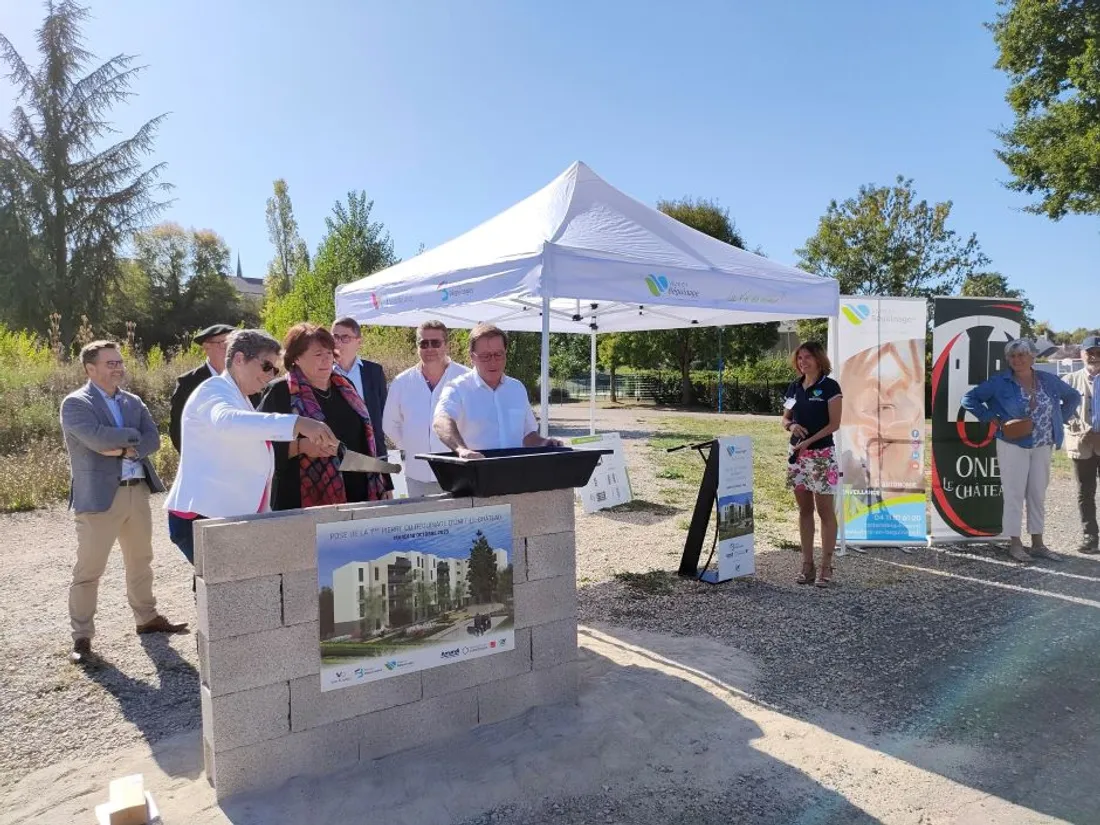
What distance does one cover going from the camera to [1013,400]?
247 inches

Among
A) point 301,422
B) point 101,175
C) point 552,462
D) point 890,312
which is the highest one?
point 101,175

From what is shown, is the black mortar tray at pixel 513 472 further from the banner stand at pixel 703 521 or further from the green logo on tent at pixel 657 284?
the banner stand at pixel 703 521

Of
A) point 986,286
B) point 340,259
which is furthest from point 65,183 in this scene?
point 986,286

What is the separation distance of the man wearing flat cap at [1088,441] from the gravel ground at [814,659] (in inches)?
13.8

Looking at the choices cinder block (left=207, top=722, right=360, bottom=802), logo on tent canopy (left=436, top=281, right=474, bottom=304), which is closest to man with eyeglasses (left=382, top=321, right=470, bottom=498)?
logo on tent canopy (left=436, top=281, right=474, bottom=304)

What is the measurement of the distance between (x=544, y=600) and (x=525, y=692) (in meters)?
0.43

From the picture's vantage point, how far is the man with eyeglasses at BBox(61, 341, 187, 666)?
412 cm

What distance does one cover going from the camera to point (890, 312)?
21.5 feet

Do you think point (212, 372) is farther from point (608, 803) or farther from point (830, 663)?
point (830, 663)

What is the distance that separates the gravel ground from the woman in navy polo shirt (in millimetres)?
487

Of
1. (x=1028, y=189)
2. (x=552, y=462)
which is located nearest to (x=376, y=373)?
(x=552, y=462)

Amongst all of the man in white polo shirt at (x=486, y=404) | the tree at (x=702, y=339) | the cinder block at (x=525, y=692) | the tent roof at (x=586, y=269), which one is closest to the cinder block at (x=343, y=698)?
the cinder block at (x=525, y=692)

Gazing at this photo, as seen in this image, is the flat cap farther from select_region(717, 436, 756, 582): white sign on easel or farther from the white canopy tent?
select_region(717, 436, 756, 582): white sign on easel

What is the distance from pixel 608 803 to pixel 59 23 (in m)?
32.7
